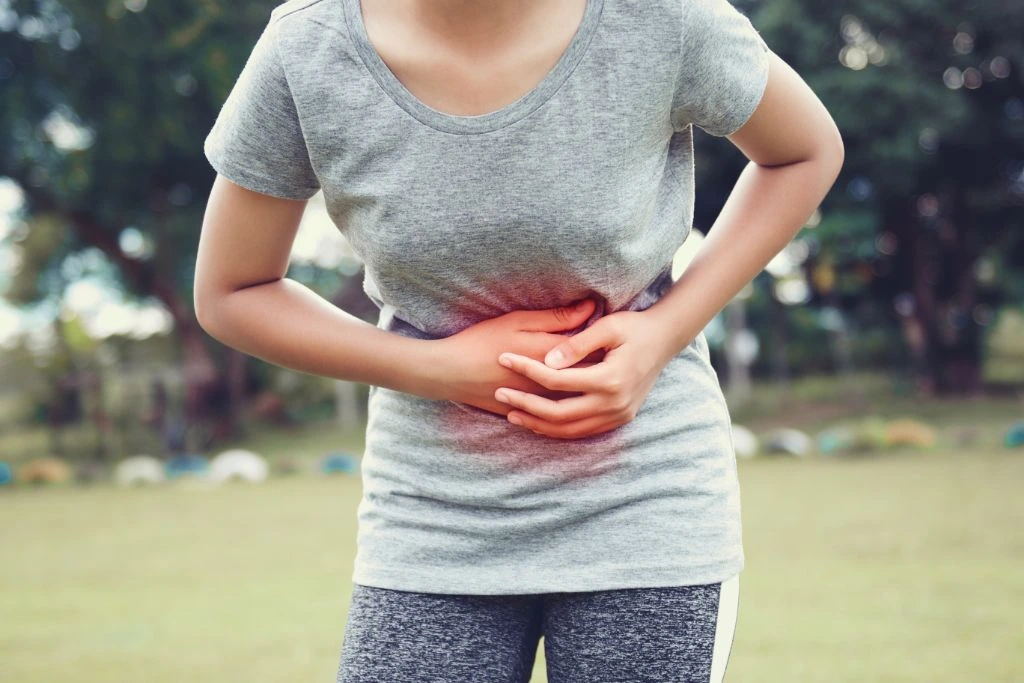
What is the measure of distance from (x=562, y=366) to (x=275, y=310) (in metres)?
0.37

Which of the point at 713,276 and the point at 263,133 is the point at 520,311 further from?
the point at 263,133

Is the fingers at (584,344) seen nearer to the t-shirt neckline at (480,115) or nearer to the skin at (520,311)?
the skin at (520,311)

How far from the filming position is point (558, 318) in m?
1.30

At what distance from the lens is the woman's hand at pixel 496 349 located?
4.18 feet

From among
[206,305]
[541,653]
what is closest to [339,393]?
[541,653]

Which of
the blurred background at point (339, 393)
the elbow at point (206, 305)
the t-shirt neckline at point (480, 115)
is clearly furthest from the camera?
the blurred background at point (339, 393)

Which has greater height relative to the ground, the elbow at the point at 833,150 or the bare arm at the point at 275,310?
the elbow at the point at 833,150

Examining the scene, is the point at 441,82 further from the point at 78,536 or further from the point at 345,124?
the point at 78,536

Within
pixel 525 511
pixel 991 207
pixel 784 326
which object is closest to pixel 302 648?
pixel 525 511

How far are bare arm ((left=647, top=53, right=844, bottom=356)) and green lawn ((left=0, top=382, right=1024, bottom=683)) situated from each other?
107 inches

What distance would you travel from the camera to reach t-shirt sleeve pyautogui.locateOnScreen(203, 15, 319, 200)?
1.24 meters

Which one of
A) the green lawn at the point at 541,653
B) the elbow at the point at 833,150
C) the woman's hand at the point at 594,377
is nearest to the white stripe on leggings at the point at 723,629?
the woman's hand at the point at 594,377

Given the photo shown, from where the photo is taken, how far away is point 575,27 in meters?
1.21

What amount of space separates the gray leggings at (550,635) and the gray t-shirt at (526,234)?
3 centimetres
